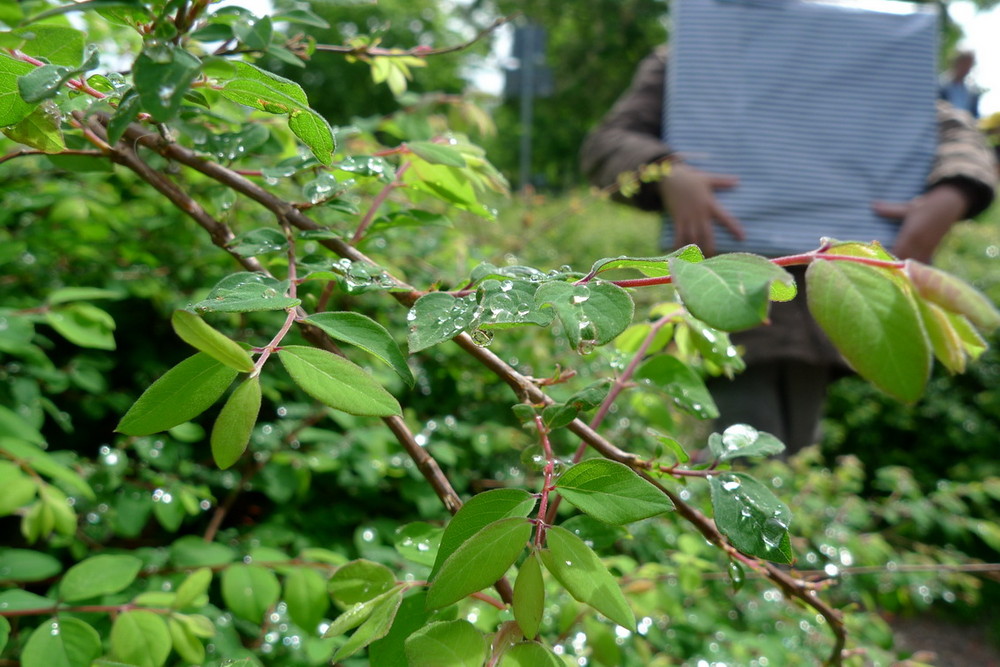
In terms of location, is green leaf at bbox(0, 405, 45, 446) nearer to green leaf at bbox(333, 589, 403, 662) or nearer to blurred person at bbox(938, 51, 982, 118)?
green leaf at bbox(333, 589, 403, 662)

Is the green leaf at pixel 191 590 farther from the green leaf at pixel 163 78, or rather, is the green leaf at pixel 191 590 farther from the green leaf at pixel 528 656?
the green leaf at pixel 163 78

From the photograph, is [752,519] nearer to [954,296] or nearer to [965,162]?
[954,296]

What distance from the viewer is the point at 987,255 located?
587 cm

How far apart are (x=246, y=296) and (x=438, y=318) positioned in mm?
120

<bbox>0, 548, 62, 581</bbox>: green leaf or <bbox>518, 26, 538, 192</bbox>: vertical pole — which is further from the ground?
<bbox>0, 548, 62, 581</bbox>: green leaf

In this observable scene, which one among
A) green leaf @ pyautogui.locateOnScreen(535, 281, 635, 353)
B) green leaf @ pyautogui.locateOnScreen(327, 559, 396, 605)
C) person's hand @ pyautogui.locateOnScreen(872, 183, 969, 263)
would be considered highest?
green leaf @ pyautogui.locateOnScreen(535, 281, 635, 353)

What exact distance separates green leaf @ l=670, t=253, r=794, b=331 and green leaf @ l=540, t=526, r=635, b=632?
0.18 metres

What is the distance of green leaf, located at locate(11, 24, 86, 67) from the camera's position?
48cm

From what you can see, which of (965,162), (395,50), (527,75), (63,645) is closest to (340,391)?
(63,645)

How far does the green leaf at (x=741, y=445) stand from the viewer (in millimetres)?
577

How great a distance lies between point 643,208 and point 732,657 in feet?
4.78

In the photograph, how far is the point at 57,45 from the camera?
19.1 inches

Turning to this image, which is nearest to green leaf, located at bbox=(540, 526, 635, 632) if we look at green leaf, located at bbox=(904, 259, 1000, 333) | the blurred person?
green leaf, located at bbox=(904, 259, 1000, 333)

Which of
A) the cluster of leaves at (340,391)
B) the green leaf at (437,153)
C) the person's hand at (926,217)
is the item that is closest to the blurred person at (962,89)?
the person's hand at (926,217)
